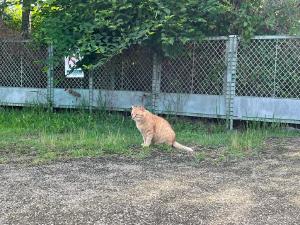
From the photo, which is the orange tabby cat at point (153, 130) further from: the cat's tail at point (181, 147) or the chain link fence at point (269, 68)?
the chain link fence at point (269, 68)

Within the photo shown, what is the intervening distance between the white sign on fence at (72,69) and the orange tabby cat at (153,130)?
7.96 ft

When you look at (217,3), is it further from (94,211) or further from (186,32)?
(94,211)

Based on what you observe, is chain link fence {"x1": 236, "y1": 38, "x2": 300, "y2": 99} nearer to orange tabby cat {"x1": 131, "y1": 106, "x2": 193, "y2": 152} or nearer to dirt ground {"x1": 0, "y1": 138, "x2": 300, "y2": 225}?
orange tabby cat {"x1": 131, "y1": 106, "x2": 193, "y2": 152}

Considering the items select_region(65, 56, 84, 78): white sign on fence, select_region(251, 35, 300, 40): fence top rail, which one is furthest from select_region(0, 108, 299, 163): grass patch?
select_region(251, 35, 300, 40): fence top rail

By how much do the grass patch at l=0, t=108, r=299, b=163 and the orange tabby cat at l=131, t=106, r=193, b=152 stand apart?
0.15 m

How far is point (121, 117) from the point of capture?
29.8 feet

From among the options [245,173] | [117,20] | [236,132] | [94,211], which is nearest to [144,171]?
[245,173]

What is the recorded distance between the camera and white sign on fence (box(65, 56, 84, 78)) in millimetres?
8930

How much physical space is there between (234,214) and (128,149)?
2781 mm

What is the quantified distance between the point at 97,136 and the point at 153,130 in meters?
1.05

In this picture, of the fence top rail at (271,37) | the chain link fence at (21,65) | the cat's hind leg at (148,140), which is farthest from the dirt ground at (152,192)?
the chain link fence at (21,65)

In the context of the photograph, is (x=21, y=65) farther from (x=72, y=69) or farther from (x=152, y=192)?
(x=152, y=192)

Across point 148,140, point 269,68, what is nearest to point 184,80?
point 269,68

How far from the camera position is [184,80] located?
899 cm
